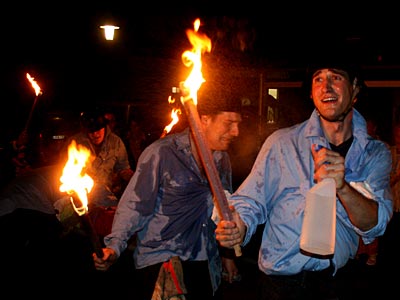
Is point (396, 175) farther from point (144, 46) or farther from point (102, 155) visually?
point (144, 46)

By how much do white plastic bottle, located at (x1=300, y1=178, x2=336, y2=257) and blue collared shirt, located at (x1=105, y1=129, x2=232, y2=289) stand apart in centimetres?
161

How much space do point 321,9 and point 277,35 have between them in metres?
1.56

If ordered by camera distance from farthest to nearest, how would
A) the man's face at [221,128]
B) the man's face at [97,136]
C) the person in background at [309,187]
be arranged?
the man's face at [97,136], the man's face at [221,128], the person in background at [309,187]

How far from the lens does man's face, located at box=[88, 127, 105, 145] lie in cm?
761

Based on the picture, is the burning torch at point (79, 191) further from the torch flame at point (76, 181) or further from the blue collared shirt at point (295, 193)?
the blue collared shirt at point (295, 193)

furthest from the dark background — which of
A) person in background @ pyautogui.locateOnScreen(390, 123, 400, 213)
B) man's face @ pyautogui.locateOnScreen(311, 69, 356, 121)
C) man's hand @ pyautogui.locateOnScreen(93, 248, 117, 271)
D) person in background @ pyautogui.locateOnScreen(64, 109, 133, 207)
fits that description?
man's hand @ pyautogui.locateOnScreen(93, 248, 117, 271)

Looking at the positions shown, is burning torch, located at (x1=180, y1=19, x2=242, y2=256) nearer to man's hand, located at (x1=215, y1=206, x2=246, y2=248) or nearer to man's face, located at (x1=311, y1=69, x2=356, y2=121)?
man's hand, located at (x1=215, y1=206, x2=246, y2=248)

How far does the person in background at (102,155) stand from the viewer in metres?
7.35

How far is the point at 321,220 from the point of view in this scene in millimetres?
2750

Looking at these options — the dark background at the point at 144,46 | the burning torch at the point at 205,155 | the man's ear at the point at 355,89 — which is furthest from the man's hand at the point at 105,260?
the dark background at the point at 144,46

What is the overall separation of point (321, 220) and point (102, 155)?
5.36 meters

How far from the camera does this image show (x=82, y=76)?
62.3 feet

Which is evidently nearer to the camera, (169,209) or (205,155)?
(205,155)

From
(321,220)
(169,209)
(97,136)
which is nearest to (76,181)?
(169,209)
